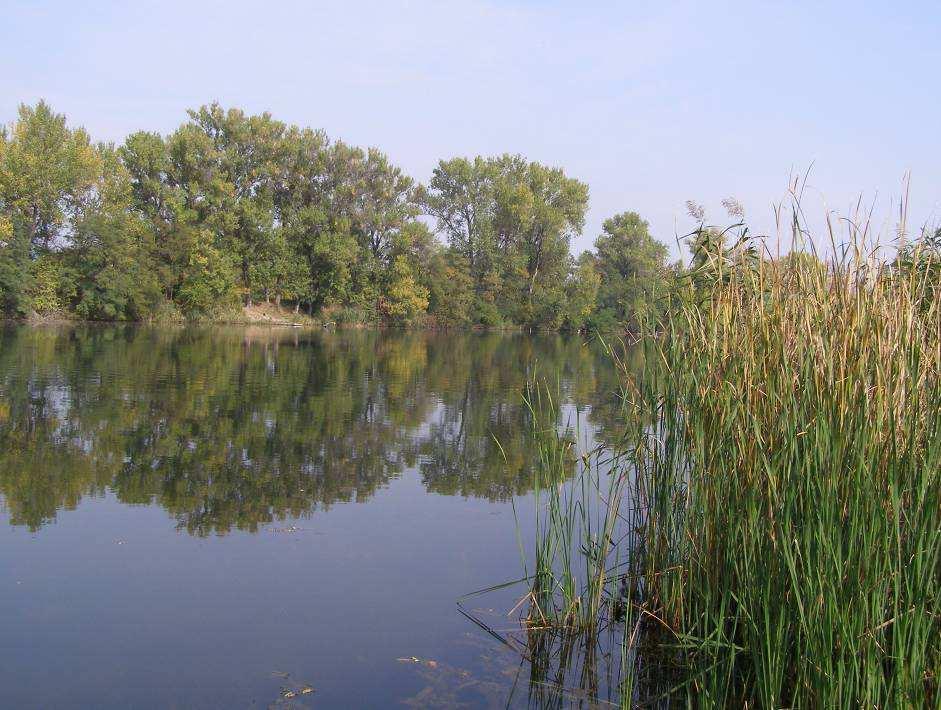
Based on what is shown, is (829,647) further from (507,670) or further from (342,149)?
(342,149)

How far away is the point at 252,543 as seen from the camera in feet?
26.3

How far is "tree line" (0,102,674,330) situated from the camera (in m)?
41.0

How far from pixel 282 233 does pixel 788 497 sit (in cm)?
5096

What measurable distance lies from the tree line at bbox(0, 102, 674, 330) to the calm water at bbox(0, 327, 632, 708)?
67.4 ft

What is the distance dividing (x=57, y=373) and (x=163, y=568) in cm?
1333

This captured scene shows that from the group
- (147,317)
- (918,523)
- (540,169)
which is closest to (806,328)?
(918,523)

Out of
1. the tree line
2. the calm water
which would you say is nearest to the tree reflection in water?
the calm water

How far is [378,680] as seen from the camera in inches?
213

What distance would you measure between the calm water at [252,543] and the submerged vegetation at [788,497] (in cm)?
107

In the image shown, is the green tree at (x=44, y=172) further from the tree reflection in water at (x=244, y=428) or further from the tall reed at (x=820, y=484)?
the tall reed at (x=820, y=484)

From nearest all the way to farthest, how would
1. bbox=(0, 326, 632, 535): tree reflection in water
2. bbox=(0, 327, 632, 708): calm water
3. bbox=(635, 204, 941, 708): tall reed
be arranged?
bbox=(635, 204, 941, 708): tall reed, bbox=(0, 327, 632, 708): calm water, bbox=(0, 326, 632, 535): tree reflection in water

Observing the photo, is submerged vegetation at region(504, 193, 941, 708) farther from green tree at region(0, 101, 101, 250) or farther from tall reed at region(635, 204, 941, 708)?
green tree at region(0, 101, 101, 250)

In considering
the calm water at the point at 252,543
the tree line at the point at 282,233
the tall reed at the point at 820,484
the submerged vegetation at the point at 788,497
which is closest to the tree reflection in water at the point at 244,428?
the calm water at the point at 252,543

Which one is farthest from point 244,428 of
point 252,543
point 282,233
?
point 282,233
